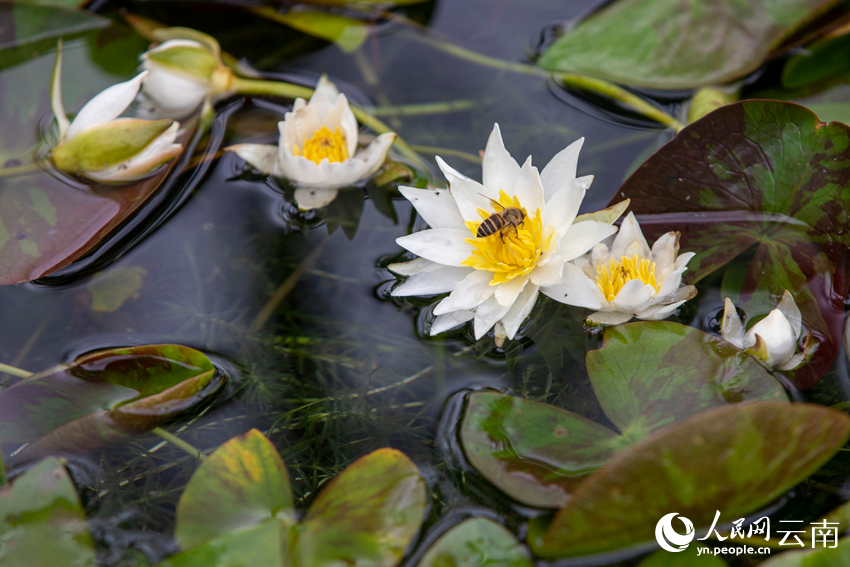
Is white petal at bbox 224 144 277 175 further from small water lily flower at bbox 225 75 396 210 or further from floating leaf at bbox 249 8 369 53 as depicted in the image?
floating leaf at bbox 249 8 369 53

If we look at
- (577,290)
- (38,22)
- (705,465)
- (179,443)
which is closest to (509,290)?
(577,290)

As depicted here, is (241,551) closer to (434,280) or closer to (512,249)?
(434,280)

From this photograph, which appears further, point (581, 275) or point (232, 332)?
point (232, 332)

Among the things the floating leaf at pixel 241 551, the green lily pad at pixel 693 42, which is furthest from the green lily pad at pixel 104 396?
the green lily pad at pixel 693 42

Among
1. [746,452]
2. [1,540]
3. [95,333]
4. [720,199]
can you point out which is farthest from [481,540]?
[95,333]

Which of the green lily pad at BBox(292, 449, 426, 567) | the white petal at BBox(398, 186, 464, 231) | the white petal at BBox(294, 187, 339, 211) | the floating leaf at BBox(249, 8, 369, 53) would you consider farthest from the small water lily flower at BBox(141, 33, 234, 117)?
the green lily pad at BBox(292, 449, 426, 567)

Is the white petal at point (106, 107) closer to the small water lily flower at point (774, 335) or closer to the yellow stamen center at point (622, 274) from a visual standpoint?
the yellow stamen center at point (622, 274)

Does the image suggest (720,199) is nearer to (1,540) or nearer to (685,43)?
(685,43)
